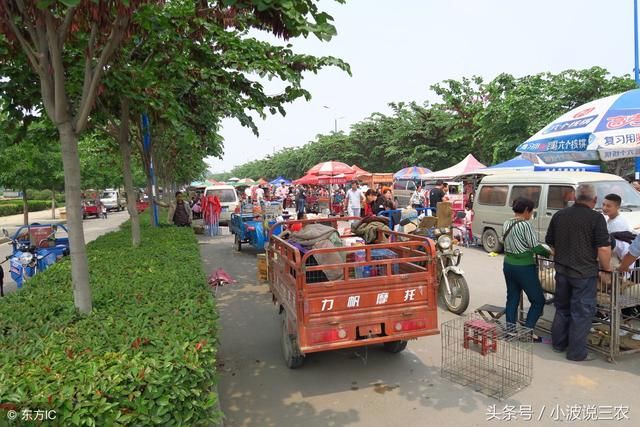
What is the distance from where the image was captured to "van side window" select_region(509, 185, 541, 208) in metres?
10.2

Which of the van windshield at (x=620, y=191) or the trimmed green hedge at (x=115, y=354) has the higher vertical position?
the van windshield at (x=620, y=191)

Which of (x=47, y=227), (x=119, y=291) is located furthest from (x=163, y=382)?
(x=47, y=227)

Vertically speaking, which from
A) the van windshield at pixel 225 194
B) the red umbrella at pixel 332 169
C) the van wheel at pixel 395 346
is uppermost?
the red umbrella at pixel 332 169

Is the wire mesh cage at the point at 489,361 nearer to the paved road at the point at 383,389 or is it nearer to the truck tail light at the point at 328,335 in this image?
the paved road at the point at 383,389

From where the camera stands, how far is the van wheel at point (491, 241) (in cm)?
1145

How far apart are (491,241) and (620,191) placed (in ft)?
11.0

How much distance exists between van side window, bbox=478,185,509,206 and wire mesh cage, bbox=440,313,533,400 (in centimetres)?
699

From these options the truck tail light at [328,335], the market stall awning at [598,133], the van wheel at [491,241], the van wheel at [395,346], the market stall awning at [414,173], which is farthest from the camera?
the market stall awning at [414,173]

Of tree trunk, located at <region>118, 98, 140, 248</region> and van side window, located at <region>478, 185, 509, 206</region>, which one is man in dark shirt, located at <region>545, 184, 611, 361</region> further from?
van side window, located at <region>478, 185, 509, 206</region>

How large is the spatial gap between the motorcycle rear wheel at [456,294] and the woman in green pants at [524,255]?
117cm

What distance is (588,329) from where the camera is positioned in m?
4.63

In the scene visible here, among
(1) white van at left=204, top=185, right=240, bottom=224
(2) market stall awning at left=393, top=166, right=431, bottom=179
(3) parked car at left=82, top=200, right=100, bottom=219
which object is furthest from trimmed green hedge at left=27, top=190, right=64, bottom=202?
(2) market stall awning at left=393, top=166, right=431, bottom=179

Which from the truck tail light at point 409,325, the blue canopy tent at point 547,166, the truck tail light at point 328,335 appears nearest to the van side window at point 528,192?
the blue canopy tent at point 547,166

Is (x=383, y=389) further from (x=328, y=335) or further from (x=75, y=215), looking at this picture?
(x=75, y=215)
